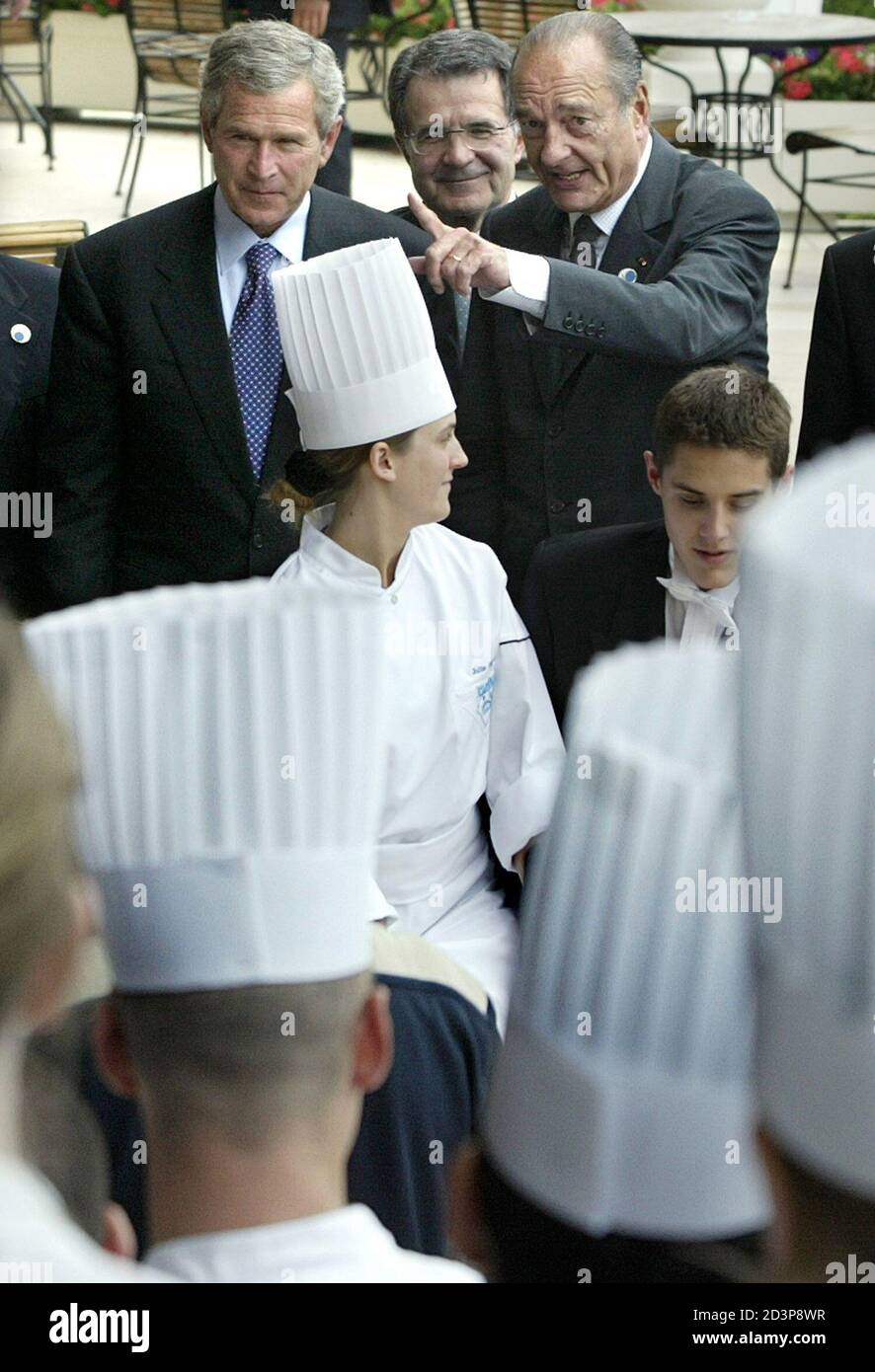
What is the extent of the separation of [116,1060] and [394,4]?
8329 millimetres

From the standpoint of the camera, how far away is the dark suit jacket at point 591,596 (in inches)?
102

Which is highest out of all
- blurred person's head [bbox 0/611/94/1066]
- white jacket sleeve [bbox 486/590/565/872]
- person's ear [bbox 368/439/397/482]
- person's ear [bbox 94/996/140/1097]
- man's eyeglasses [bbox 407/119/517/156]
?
blurred person's head [bbox 0/611/94/1066]

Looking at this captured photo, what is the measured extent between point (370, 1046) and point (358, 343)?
4.79 feet

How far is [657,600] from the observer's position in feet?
Result: 8.45

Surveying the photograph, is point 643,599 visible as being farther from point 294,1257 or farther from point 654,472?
point 294,1257

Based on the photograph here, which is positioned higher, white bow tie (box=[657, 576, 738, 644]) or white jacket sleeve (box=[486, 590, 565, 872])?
white bow tie (box=[657, 576, 738, 644])

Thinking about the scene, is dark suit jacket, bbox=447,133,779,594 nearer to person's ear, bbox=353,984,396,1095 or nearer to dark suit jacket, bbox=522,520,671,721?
dark suit jacket, bbox=522,520,671,721

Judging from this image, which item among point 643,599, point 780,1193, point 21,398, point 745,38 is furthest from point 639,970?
point 745,38

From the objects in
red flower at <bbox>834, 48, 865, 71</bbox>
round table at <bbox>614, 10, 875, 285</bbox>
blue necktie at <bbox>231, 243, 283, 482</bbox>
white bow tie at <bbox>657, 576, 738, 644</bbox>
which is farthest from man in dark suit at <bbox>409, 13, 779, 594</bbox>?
red flower at <bbox>834, 48, 865, 71</bbox>

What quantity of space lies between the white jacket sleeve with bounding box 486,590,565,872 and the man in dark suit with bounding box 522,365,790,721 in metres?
0.10

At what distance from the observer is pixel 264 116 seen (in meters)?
2.77

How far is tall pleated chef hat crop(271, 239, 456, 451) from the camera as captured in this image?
2.48m

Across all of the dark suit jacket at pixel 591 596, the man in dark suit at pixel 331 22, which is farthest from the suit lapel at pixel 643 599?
the man in dark suit at pixel 331 22

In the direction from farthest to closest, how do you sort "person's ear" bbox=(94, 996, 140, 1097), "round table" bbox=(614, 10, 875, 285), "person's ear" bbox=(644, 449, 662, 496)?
"round table" bbox=(614, 10, 875, 285) → "person's ear" bbox=(644, 449, 662, 496) → "person's ear" bbox=(94, 996, 140, 1097)
